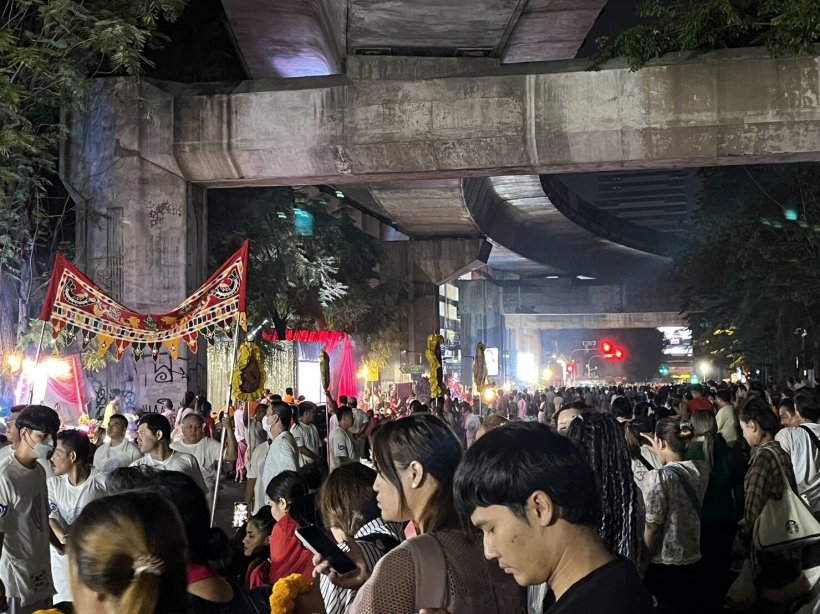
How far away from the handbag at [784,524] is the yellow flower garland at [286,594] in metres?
3.76

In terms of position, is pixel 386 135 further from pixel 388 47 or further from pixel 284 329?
pixel 284 329

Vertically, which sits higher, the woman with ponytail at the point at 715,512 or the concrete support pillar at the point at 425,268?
the concrete support pillar at the point at 425,268

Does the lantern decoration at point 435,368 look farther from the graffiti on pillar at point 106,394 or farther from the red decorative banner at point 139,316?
the red decorative banner at point 139,316

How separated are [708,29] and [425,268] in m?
22.7

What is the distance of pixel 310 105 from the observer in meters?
16.2

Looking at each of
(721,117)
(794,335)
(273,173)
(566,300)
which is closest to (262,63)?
(273,173)

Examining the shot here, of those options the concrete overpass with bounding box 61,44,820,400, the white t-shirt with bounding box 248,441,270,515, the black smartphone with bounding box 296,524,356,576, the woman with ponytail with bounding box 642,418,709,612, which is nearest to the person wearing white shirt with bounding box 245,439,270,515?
the white t-shirt with bounding box 248,441,270,515

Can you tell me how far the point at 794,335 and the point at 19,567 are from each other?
73.6 feet

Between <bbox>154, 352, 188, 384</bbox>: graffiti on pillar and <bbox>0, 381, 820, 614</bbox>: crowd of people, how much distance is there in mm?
7632

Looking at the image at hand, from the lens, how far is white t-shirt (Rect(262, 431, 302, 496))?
32.1 feet

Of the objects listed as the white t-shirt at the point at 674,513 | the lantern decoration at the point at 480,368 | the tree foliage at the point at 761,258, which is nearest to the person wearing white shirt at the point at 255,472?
the white t-shirt at the point at 674,513

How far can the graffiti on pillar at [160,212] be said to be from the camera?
55.7 feet

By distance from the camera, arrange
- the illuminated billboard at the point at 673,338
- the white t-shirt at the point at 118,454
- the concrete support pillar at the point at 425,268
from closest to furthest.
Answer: the white t-shirt at the point at 118,454 < the concrete support pillar at the point at 425,268 < the illuminated billboard at the point at 673,338

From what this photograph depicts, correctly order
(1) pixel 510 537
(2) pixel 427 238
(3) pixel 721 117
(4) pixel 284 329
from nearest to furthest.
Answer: (1) pixel 510 537
(3) pixel 721 117
(4) pixel 284 329
(2) pixel 427 238
